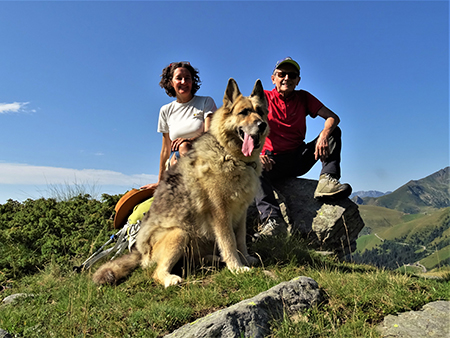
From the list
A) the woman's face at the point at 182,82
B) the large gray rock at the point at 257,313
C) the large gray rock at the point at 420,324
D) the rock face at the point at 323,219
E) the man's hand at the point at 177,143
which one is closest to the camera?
the large gray rock at the point at 257,313

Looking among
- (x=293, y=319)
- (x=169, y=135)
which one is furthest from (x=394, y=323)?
(x=169, y=135)

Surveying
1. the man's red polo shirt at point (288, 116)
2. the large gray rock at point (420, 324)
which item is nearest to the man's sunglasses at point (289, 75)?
the man's red polo shirt at point (288, 116)

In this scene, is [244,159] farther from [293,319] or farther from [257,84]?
[293,319]

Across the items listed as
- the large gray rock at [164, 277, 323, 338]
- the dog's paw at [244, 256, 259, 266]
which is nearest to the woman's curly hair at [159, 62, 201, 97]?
the dog's paw at [244, 256, 259, 266]

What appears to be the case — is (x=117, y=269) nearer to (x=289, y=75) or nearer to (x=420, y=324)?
(x=420, y=324)

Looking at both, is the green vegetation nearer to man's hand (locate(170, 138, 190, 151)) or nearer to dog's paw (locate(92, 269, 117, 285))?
dog's paw (locate(92, 269, 117, 285))

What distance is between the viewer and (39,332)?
387 centimetres

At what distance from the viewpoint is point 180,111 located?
7.06 meters

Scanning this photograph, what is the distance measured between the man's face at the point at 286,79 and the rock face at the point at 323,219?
2.45 metres

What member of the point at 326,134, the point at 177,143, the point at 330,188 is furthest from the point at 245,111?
the point at 330,188

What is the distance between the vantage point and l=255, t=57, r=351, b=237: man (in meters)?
7.34

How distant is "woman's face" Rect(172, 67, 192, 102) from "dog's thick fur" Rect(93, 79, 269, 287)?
1.91 metres

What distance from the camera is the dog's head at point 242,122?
16.3 feet

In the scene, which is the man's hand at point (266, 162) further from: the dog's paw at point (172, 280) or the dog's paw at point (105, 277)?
the dog's paw at point (105, 277)
